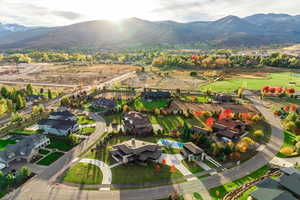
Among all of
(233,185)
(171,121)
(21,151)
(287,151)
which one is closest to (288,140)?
(287,151)

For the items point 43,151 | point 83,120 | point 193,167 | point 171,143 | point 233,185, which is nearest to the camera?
point 233,185

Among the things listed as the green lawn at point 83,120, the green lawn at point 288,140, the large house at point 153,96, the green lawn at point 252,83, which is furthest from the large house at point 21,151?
the green lawn at point 252,83

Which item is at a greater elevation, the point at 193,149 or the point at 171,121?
the point at 193,149

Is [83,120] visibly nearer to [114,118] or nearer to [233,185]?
[114,118]

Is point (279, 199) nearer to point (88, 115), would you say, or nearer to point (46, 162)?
point (46, 162)

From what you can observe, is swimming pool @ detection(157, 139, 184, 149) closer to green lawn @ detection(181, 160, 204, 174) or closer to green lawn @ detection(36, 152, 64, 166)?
green lawn @ detection(181, 160, 204, 174)
